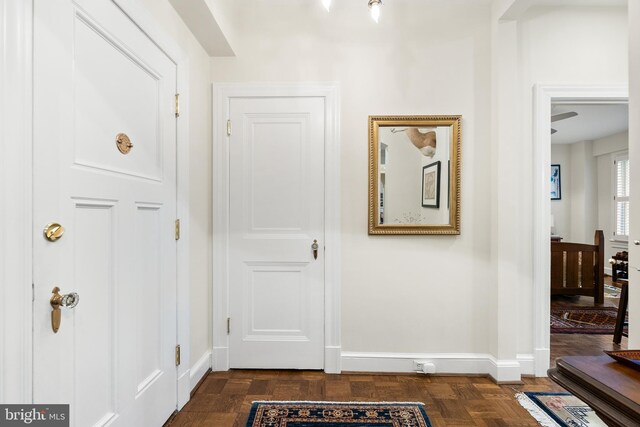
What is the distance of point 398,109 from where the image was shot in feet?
7.71

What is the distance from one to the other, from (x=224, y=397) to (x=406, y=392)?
3.73 ft

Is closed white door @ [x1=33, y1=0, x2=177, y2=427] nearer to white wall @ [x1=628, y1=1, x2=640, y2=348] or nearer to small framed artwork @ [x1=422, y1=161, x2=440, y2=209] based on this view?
small framed artwork @ [x1=422, y1=161, x2=440, y2=209]

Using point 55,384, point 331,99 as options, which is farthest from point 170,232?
point 331,99

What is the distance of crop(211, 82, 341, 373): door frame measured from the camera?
234 centimetres

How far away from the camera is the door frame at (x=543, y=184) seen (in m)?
2.26

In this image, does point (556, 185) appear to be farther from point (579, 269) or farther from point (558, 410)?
point (558, 410)

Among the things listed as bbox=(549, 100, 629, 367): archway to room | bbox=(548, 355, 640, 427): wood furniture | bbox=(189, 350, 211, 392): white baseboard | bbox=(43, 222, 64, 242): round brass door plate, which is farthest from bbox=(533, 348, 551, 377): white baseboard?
bbox=(43, 222, 64, 242): round brass door plate

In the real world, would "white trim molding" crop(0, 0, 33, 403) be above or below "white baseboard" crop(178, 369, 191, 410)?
above

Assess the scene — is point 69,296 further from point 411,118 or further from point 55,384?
point 411,118

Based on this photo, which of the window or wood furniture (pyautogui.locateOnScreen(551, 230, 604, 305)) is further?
the window

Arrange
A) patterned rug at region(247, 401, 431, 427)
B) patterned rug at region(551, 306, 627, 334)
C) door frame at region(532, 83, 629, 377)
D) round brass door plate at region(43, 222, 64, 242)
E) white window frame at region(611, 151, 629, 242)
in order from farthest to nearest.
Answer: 1. white window frame at region(611, 151, 629, 242)
2. patterned rug at region(551, 306, 627, 334)
3. door frame at region(532, 83, 629, 377)
4. patterned rug at region(247, 401, 431, 427)
5. round brass door plate at region(43, 222, 64, 242)

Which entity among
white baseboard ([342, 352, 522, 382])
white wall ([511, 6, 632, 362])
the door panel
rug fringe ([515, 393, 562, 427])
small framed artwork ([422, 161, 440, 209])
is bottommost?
rug fringe ([515, 393, 562, 427])

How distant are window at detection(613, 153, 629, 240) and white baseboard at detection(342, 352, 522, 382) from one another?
5794 mm

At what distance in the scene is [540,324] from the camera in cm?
229
